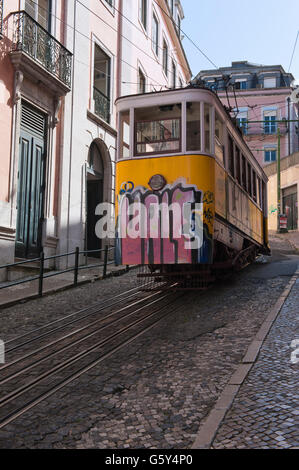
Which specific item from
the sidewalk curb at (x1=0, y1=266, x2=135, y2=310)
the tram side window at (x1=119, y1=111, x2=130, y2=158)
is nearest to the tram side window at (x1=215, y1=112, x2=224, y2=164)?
the tram side window at (x1=119, y1=111, x2=130, y2=158)

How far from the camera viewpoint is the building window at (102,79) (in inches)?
664

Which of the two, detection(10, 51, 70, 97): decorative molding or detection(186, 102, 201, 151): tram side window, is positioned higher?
detection(10, 51, 70, 97): decorative molding

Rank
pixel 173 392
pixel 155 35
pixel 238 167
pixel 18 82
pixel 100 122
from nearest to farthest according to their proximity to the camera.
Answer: pixel 173 392, pixel 238 167, pixel 18 82, pixel 100 122, pixel 155 35

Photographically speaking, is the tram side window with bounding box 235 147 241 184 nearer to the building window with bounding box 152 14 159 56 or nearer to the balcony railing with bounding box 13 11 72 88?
the balcony railing with bounding box 13 11 72 88

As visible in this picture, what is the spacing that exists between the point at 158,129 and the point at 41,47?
590 centimetres

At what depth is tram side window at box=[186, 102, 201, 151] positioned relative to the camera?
27.8 ft

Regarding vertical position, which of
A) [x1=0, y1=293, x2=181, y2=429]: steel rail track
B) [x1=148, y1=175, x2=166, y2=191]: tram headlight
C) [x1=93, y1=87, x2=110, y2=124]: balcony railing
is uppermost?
[x1=93, y1=87, x2=110, y2=124]: balcony railing

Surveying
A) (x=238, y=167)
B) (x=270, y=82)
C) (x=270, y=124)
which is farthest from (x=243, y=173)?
(x=270, y=82)

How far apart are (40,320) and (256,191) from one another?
27.5 ft

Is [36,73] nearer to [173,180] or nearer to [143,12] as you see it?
[173,180]

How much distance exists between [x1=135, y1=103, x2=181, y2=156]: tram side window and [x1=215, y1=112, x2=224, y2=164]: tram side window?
776 mm

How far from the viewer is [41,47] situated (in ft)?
42.1

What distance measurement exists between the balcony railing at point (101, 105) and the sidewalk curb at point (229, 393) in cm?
1171

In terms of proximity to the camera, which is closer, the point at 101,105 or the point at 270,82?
the point at 101,105
